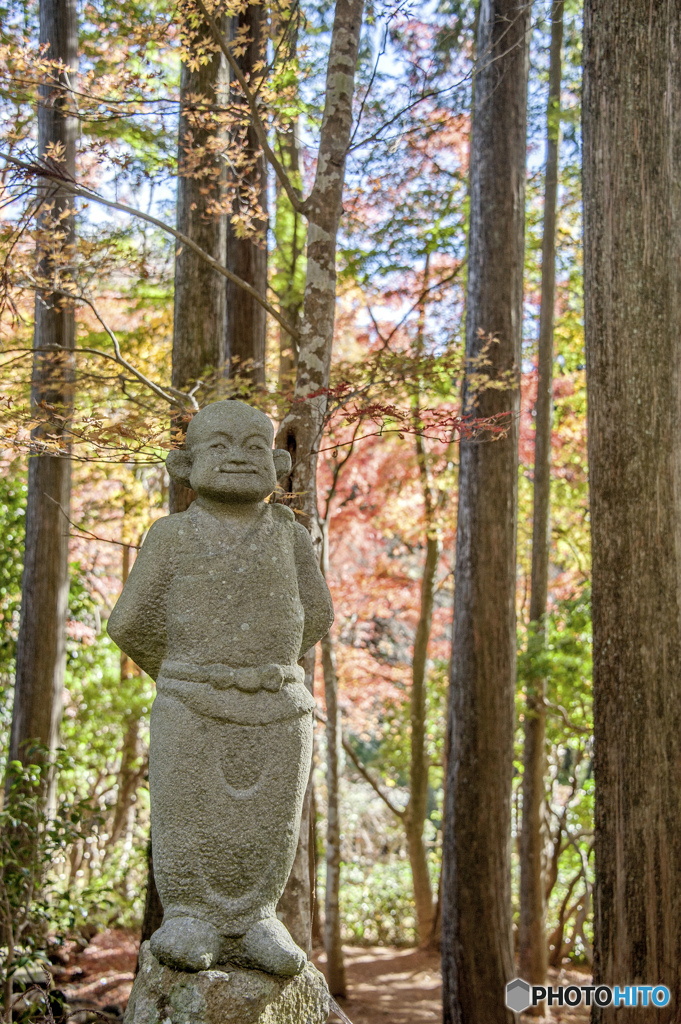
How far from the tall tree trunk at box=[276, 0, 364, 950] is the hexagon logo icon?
2695mm

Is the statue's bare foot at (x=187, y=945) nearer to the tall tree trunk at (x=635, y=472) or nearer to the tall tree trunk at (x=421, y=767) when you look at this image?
the tall tree trunk at (x=635, y=472)

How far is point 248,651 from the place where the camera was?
2881 millimetres

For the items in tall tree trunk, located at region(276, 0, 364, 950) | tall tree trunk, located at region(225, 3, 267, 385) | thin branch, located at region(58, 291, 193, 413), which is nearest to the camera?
tall tree trunk, located at region(276, 0, 364, 950)

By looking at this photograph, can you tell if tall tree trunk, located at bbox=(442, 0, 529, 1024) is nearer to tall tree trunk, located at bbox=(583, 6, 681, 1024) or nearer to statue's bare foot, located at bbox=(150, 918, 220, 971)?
tall tree trunk, located at bbox=(583, 6, 681, 1024)

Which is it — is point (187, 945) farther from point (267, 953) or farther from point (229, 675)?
point (229, 675)

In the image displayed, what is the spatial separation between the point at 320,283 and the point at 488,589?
3.05 m

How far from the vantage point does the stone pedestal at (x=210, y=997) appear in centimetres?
252

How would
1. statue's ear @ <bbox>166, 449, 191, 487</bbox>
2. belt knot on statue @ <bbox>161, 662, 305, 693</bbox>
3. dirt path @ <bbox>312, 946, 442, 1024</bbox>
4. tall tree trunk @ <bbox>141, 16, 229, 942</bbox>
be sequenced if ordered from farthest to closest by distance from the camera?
dirt path @ <bbox>312, 946, 442, 1024</bbox>
tall tree trunk @ <bbox>141, 16, 229, 942</bbox>
statue's ear @ <bbox>166, 449, 191, 487</bbox>
belt knot on statue @ <bbox>161, 662, 305, 693</bbox>

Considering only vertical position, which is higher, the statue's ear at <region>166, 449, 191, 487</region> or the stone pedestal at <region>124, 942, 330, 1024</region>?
the statue's ear at <region>166, 449, 191, 487</region>

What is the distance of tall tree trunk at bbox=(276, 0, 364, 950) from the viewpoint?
445 centimetres

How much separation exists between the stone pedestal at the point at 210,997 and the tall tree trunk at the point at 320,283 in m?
1.44

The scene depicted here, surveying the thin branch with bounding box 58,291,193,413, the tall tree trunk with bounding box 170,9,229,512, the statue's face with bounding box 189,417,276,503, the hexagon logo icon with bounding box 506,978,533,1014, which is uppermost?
the tall tree trunk with bounding box 170,9,229,512

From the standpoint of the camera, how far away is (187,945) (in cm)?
256

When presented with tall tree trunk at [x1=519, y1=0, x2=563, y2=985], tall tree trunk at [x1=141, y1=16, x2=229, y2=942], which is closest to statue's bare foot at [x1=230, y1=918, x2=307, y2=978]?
tall tree trunk at [x1=141, y1=16, x2=229, y2=942]
